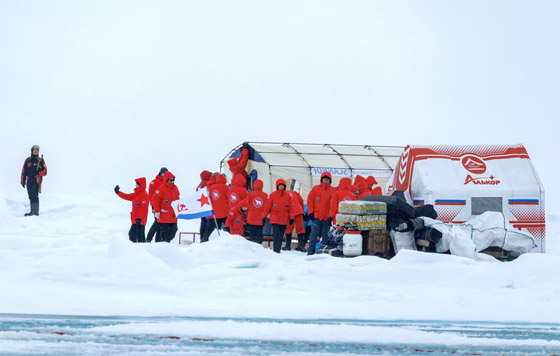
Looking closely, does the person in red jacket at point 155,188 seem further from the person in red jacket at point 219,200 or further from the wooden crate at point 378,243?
the wooden crate at point 378,243

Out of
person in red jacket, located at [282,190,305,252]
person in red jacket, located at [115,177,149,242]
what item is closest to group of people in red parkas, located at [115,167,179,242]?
person in red jacket, located at [115,177,149,242]

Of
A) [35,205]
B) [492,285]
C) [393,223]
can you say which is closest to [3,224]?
[35,205]

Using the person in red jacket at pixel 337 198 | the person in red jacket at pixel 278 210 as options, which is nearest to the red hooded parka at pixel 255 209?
the person in red jacket at pixel 278 210

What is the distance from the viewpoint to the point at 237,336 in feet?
19.5

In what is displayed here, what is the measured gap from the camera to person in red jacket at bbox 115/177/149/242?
51.2ft

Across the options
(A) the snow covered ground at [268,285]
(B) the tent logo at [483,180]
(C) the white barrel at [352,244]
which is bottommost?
(A) the snow covered ground at [268,285]

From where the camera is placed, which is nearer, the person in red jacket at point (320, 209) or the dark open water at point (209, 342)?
the dark open water at point (209, 342)

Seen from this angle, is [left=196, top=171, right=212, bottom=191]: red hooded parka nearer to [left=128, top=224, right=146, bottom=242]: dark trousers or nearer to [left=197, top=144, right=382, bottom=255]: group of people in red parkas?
[left=197, top=144, right=382, bottom=255]: group of people in red parkas

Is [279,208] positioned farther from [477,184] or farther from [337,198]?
[477,184]

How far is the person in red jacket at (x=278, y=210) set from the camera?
14.6m

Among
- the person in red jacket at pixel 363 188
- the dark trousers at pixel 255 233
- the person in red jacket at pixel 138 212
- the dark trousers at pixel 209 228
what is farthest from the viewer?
the dark trousers at pixel 209 228

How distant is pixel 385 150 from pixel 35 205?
9.86 m

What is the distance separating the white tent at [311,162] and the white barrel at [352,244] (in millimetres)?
7181

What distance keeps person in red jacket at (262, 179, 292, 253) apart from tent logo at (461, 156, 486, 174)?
339cm
